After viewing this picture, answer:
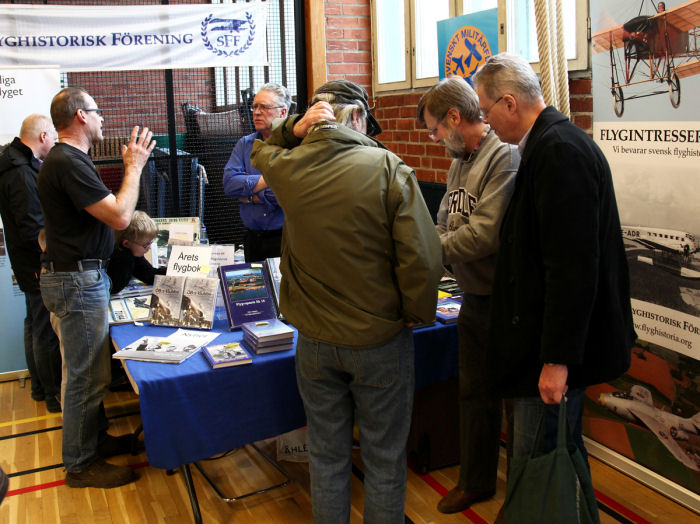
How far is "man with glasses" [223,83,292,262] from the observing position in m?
3.39

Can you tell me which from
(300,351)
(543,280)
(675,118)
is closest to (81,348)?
(300,351)

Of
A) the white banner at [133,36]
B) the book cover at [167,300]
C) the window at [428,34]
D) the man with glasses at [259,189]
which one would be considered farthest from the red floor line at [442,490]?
the white banner at [133,36]

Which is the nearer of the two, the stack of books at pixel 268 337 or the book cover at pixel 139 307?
the stack of books at pixel 268 337

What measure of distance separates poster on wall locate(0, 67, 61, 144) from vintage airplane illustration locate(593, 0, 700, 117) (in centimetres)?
323

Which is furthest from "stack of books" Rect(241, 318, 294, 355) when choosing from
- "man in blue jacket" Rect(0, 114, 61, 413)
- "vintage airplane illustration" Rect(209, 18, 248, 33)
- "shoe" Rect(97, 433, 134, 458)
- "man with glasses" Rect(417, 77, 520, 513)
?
"vintage airplane illustration" Rect(209, 18, 248, 33)

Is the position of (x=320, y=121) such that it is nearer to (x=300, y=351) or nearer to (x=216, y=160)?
(x=300, y=351)

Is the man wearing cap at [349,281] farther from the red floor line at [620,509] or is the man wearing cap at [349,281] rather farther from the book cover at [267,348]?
the red floor line at [620,509]

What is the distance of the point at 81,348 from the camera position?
9.27 feet

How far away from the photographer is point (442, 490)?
2.82 metres

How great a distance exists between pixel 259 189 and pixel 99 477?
155cm

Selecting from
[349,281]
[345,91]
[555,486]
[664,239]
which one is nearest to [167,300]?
[349,281]

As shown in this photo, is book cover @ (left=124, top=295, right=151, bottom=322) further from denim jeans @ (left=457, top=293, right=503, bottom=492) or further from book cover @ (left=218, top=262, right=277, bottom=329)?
denim jeans @ (left=457, top=293, right=503, bottom=492)

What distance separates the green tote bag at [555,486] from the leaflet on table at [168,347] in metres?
1.26

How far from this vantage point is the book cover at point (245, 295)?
9.11 ft
